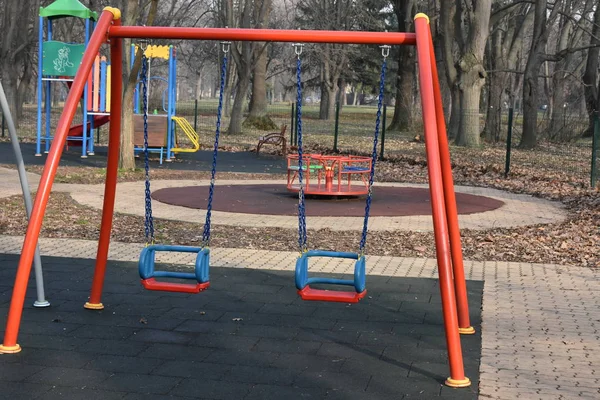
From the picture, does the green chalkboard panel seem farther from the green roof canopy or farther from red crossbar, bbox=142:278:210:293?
red crossbar, bbox=142:278:210:293

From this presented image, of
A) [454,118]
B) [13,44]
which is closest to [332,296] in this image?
[454,118]

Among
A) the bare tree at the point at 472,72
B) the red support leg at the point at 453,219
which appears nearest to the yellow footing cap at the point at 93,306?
the red support leg at the point at 453,219

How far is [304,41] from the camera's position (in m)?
5.43

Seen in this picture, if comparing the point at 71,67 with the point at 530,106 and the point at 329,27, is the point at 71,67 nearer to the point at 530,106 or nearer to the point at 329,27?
the point at 530,106

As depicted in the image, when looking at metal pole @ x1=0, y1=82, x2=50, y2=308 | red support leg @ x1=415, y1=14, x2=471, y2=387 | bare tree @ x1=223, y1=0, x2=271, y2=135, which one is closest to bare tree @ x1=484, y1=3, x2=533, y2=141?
bare tree @ x1=223, y1=0, x2=271, y2=135

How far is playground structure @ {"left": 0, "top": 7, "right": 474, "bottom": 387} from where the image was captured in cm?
477

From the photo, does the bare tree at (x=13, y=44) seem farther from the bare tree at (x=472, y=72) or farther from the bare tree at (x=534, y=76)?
the bare tree at (x=534, y=76)

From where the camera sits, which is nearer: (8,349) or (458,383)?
(458,383)

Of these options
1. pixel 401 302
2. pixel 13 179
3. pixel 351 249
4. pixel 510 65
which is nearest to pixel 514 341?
pixel 401 302

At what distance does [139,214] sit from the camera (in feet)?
37.6

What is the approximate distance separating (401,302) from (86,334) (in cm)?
253

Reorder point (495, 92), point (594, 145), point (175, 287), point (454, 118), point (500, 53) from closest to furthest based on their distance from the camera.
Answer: point (175, 287), point (594, 145), point (454, 118), point (495, 92), point (500, 53)

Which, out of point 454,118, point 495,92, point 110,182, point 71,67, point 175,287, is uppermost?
point 495,92

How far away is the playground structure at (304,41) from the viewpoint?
4.77 m
